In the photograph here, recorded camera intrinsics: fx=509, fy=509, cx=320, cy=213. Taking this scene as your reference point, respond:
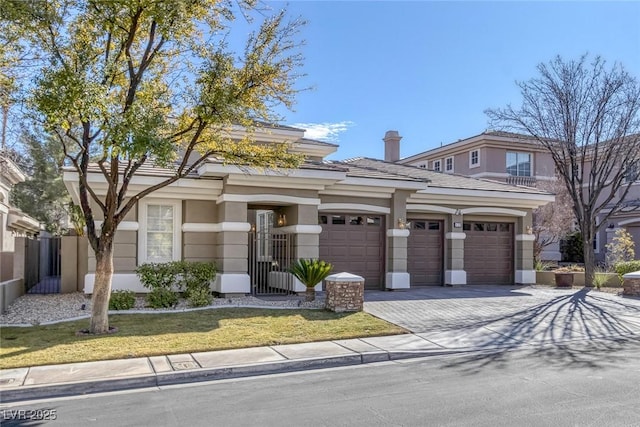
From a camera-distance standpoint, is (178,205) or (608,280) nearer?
(178,205)

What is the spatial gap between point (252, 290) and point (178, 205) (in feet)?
11.3

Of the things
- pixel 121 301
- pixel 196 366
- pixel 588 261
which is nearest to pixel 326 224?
pixel 121 301

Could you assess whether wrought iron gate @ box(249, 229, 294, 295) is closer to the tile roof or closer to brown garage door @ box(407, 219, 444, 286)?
the tile roof

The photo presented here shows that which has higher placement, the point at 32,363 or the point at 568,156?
the point at 568,156

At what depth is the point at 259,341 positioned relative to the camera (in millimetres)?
9617

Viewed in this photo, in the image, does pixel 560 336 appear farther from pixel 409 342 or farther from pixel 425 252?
pixel 425 252

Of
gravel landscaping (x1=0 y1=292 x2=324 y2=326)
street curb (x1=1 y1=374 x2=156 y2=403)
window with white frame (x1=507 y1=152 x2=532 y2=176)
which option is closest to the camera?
street curb (x1=1 y1=374 x2=156 y2=403)

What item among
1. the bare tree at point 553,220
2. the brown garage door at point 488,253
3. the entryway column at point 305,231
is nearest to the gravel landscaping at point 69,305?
the entryway column at point 305,231

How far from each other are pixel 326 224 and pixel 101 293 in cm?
814

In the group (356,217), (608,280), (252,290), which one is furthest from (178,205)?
(608,280)

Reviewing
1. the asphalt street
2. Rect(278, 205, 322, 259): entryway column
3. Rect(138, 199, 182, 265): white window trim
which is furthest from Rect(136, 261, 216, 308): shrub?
the asphalt street

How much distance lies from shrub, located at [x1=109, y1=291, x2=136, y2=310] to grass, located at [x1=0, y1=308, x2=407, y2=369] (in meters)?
0.76

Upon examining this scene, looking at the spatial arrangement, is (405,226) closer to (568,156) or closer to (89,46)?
(568,156)

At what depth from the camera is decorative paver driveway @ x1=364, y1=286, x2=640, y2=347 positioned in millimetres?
10562
